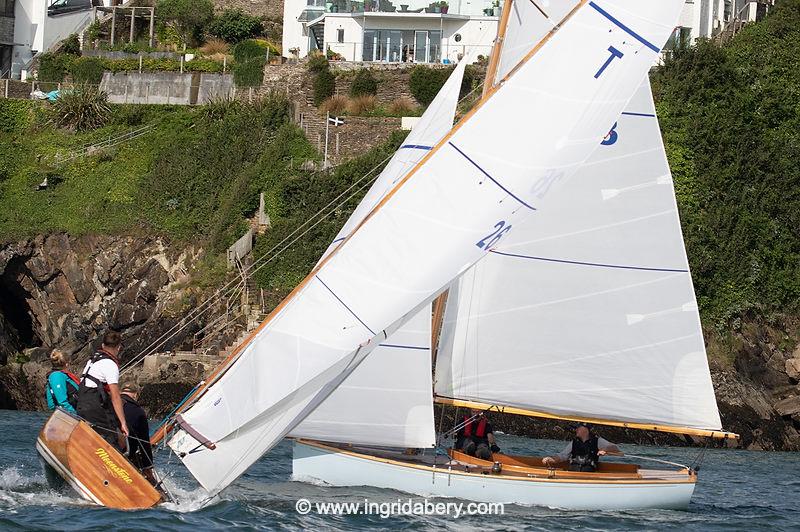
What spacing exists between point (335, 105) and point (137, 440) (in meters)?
29.2

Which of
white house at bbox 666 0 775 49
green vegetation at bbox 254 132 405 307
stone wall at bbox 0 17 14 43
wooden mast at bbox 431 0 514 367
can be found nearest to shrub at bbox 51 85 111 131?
green vegetation at bbox 254 132 405 307

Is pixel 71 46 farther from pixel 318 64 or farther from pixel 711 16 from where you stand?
pixel 711 16

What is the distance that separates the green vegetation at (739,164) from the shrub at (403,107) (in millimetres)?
7502

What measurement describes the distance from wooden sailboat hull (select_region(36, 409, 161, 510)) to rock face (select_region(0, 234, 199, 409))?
65.4 feet

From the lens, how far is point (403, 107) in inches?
1715

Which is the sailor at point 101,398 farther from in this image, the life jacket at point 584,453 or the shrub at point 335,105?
the shrub at point 335,105

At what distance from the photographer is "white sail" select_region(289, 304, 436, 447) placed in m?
17.9

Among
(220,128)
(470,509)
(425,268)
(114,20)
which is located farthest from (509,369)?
(114,20)

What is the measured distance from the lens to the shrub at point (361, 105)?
4344 centimetres

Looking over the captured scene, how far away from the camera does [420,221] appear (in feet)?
47.5

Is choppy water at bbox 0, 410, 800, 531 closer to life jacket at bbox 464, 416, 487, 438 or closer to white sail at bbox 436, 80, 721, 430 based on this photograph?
life jacket at bbox 464, 416, 487, 438

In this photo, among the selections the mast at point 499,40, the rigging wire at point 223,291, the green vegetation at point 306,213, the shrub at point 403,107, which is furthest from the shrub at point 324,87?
the mast at point 499,40

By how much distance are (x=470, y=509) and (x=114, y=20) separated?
38.2 meters

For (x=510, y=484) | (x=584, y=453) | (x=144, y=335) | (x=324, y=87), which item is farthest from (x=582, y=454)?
(x=324, y=87)
